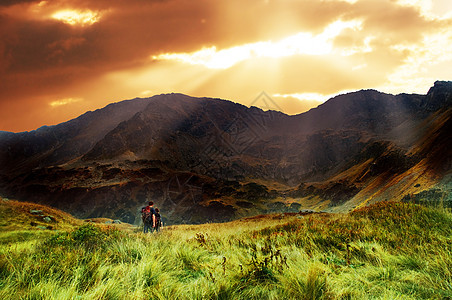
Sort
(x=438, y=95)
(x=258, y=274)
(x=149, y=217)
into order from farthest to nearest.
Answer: (x=438, y=95)
(x=149, y=217)
(x=258, y=274)

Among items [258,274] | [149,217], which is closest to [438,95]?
[149,217]

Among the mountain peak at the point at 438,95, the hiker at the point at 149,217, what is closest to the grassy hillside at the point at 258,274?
the hiker at the point at 149,217

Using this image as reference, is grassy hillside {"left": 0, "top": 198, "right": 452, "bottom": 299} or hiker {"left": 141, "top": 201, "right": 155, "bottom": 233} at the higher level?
grassy hillside {"left": 0, "top": 198, "right": 452, "bottom": 299}

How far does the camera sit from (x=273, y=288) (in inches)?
155

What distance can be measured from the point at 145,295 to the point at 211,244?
4.04 metres

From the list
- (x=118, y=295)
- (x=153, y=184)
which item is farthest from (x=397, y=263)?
(x=153, y=184)

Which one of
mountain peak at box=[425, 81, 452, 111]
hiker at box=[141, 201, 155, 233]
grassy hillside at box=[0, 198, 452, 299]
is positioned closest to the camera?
grassy hillside at box=[0, 198, 452, 299]

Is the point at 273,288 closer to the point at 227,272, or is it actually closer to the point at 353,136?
the point at 227,272

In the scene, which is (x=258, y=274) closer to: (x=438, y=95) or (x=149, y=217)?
(x=149, y=217)

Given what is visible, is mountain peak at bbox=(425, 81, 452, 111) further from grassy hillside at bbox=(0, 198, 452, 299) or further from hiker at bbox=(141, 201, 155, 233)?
grassy hillside at bbox=(0, 198, 452, 299)

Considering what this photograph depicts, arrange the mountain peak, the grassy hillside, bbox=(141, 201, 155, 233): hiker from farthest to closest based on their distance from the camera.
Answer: the mountain peak < bbox=(141, 201, 155, 233): hiker < the grassy hillside

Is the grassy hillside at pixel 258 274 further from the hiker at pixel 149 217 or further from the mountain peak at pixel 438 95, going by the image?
the mountain peak at pixel 438 95

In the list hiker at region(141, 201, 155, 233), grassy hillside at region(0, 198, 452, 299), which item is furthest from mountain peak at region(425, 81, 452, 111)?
grassy hillside at region(0, 198, 452, 299)

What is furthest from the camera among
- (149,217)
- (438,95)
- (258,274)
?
(438,95)
